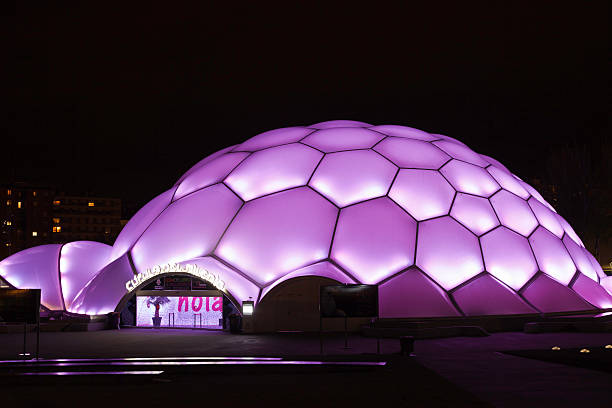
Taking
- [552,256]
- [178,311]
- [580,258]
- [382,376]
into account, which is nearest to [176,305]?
[178,311]

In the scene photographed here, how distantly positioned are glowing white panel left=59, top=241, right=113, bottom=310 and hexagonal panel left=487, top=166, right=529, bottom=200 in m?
16.3


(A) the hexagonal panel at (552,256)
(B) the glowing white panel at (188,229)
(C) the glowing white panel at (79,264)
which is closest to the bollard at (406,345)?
(B) the glowing white panel at (188,229)

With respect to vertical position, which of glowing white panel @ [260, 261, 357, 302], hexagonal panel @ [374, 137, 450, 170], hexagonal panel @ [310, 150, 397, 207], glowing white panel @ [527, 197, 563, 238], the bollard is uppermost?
hexagonal panel @ [374, 137, 450, 170]

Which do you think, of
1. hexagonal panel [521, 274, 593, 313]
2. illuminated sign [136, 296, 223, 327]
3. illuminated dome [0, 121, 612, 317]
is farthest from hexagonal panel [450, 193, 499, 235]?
illuminated sign [136, 296, 223, 327]

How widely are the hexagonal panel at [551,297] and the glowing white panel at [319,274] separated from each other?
243 inches

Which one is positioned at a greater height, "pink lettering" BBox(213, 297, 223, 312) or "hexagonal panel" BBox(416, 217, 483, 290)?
"hexagonal panel" BBox(416, 217, 483, 290)

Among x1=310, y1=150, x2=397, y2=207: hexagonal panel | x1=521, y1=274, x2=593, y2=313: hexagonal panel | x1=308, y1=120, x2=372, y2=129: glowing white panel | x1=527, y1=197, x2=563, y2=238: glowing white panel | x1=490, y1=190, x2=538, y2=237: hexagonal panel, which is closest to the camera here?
x1=521, y1=274, x2=593, y2=313: hexagonal panel

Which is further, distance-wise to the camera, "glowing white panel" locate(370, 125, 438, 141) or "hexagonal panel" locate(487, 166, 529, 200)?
"glowing white panel" locate(370, 125, 438, 141)

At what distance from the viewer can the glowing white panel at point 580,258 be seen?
81.3 ft

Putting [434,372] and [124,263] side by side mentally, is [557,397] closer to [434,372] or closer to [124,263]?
[434,372]

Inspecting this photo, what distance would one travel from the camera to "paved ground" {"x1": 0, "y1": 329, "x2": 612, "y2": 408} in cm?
852

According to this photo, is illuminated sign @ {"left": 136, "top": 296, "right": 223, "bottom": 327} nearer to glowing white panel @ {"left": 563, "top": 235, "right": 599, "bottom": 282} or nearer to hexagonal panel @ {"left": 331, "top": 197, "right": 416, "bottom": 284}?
hexagonal panel @ {"left": 331, "top": 197, "right": 416, "bottom": 284}

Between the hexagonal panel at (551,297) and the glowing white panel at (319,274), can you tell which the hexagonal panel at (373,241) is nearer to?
the glowing white panel at (319,274)

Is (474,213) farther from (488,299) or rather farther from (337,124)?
(337,124)
